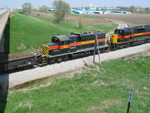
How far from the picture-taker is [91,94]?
1410 cm

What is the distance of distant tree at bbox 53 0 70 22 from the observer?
218 feet

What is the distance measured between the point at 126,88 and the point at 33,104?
8.65 metres

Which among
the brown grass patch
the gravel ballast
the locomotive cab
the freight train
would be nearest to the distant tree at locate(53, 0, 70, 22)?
the freight train

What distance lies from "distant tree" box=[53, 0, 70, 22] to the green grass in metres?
49.7

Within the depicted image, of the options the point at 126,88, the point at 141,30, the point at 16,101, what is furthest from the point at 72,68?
the point at 141,30

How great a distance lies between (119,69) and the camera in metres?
21.2

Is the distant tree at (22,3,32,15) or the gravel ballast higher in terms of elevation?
the distant tree at (22,3,32,15)

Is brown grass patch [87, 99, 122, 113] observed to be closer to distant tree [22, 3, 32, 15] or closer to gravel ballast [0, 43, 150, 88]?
gravel ballast [0, 43, 150, 88]

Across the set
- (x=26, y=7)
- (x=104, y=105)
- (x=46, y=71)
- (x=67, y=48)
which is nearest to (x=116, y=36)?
(x=67, y=48)

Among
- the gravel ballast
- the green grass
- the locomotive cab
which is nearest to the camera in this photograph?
the green grass

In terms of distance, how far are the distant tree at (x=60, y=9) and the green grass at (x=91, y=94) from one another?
4975 centimetres

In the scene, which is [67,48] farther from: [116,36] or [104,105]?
[104,105]

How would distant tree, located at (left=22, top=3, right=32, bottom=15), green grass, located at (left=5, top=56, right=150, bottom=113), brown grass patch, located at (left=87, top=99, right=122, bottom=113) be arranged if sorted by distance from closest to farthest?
1. brown grass patch, located at (left=87, top=99, right=122, bottom=113)
2. green grass, located at (left=5, top=56, right=150, bottom=113)
3. distant tree, located at (left=22, top=3, right=32, bottom=15)

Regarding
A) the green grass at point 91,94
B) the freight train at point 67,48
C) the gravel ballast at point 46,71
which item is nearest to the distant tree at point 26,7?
the freight train at point 67,48
